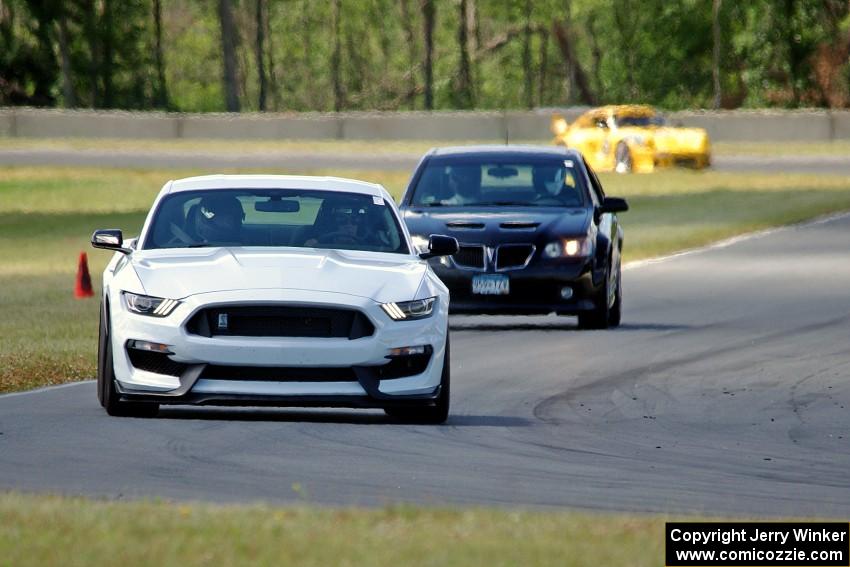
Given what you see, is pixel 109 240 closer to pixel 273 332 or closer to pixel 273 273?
pixel 273 273

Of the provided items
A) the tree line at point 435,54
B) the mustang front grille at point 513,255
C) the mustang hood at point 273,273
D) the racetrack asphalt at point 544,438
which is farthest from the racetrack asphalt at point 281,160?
the mustang hood at point 273,273

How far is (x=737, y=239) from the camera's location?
3341cm

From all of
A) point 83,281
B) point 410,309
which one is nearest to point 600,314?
point 83,281

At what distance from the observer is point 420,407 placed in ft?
41.1

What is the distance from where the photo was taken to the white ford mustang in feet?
39.0

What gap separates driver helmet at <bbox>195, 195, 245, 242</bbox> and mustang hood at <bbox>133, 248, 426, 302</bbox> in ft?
1.42

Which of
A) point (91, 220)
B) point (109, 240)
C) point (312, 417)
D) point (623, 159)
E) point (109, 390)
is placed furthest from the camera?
point (623, 159)

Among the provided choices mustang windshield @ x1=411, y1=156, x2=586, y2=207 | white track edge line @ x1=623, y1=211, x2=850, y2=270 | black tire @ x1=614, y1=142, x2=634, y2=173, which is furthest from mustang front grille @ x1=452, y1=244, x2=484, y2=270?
black tire @ x1=614, y1=142, x2=634, y2=173

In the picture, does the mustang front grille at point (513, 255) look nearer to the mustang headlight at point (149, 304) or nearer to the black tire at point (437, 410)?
the black tire at point (437, 410)

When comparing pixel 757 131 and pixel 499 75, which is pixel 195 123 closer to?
pixel 757 131

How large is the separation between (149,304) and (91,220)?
29451 mm

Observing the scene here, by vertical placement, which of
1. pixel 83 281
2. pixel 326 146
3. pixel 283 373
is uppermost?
pixel 283 373

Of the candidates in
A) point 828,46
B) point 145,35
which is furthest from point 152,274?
point 145,35

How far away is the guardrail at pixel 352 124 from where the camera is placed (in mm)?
64812
